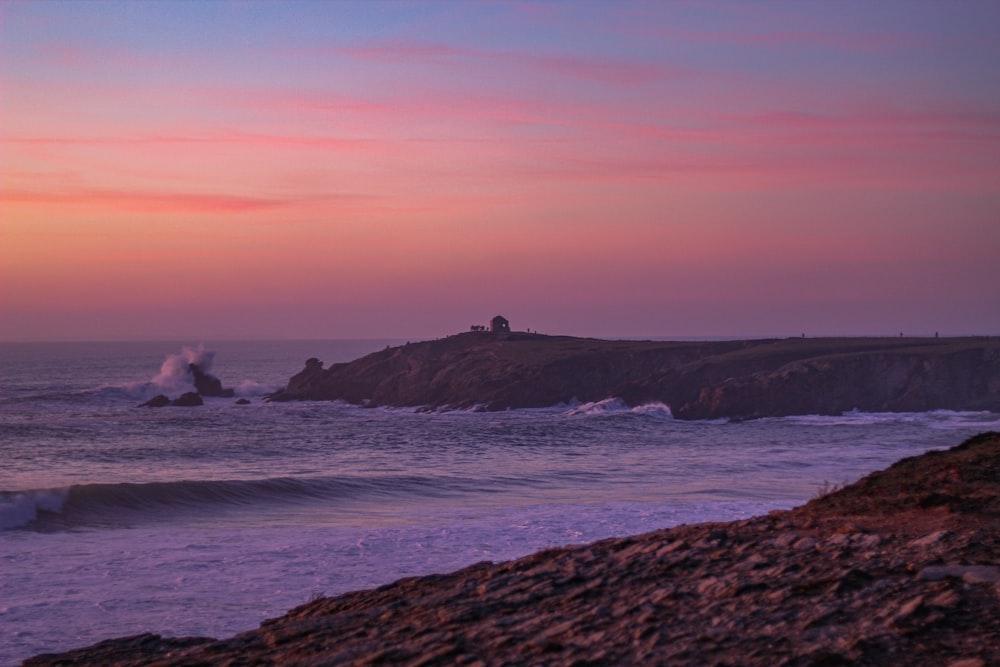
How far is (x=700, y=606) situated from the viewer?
7.46 meters

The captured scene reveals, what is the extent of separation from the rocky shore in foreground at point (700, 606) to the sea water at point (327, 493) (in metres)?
4.52

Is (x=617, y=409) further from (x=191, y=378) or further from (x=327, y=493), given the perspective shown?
(x=191, y=378)

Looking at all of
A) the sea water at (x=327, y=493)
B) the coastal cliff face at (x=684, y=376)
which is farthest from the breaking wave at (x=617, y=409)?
the coastal cliff face at (x=684, y=376)

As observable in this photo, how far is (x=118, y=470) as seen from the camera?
3058 centimetres

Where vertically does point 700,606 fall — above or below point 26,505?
above

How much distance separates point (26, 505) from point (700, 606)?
19.3 m

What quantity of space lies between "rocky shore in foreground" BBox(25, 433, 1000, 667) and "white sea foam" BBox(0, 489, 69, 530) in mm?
14128

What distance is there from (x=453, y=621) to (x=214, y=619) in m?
6.19

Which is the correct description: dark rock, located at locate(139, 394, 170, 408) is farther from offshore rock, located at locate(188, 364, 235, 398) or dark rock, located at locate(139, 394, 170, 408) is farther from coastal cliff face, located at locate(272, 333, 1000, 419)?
offshore rock, located at locate(188, 364, 235, 398)

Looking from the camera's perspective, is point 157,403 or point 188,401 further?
point 188,401

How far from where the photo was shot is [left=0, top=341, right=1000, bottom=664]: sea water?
14.4 meters

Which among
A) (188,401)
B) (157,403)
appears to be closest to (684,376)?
(188,401)

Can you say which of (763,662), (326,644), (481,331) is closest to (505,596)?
(326,644)

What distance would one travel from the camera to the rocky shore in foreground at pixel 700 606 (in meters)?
Result: 6.41
